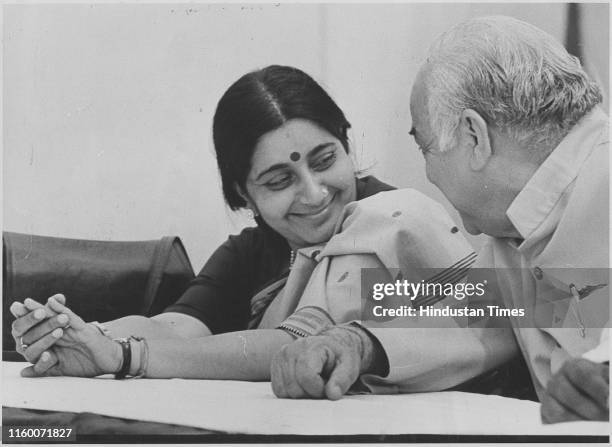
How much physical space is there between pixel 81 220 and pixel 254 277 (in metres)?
0.46

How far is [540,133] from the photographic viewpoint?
234 centimetres

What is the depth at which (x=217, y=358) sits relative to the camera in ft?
8.23

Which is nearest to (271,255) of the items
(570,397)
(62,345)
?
(62,345)

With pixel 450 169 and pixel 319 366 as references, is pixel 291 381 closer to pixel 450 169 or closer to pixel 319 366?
pixel 319 366

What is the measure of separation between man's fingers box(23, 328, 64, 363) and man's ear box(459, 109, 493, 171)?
1.03 meters

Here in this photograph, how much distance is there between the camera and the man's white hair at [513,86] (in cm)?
234

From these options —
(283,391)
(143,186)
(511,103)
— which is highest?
(511,103)

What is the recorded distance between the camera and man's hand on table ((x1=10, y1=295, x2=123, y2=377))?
2.47 metres

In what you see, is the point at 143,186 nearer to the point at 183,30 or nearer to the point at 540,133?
the point at 183,30

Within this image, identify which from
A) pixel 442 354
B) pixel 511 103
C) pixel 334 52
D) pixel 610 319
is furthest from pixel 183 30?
pixel 610 319

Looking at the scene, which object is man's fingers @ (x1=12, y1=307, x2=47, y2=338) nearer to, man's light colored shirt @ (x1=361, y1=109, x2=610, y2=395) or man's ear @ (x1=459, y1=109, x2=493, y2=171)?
man's light colored shirt @ (x1=361, y1=109, x2=610, y2=395)

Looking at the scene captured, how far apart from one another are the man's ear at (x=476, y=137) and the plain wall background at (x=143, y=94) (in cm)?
32

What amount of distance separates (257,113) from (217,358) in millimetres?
606

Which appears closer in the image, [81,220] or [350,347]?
[350,347]
